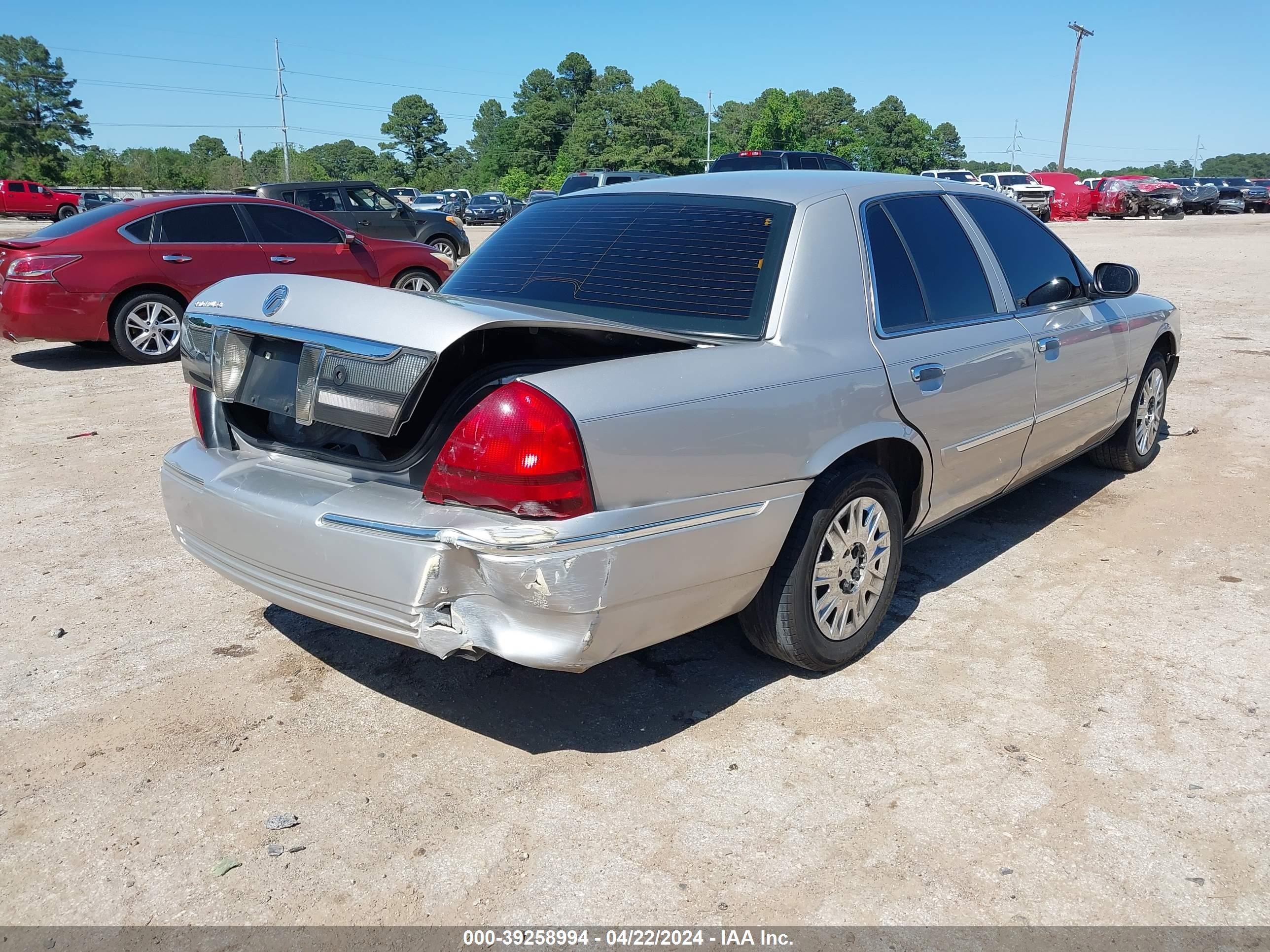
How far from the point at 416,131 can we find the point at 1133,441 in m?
132

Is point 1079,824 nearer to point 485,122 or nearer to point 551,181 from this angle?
point 551,181

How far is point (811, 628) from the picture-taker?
10.8 ft

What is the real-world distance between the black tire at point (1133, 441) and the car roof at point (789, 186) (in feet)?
6.73

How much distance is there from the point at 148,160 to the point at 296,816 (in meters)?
113

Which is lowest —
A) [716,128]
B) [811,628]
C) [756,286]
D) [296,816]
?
[296,816]

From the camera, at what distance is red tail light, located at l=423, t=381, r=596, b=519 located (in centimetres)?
252

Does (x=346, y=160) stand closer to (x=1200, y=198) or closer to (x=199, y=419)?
(x=1200, y=198)

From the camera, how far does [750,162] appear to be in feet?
67.2

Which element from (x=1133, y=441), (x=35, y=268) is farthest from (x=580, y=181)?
(x=1133, y=441)

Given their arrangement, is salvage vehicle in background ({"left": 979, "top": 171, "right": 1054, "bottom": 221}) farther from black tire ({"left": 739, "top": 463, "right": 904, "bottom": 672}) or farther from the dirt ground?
black tire ({"left": 739, "top": 463, "right": 904, "bottom": 672})

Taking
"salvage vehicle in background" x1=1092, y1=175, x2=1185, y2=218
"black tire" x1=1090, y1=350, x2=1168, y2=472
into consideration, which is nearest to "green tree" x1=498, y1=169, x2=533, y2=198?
"salvage vehicle in background" x1=1092, y1=175, x2=1185, y2=218

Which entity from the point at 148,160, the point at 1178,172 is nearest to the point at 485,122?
the point at 148,160

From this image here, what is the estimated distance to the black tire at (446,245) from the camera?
1736 centimetres

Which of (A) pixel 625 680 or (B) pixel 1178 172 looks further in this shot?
(B) pixel 1178 172
